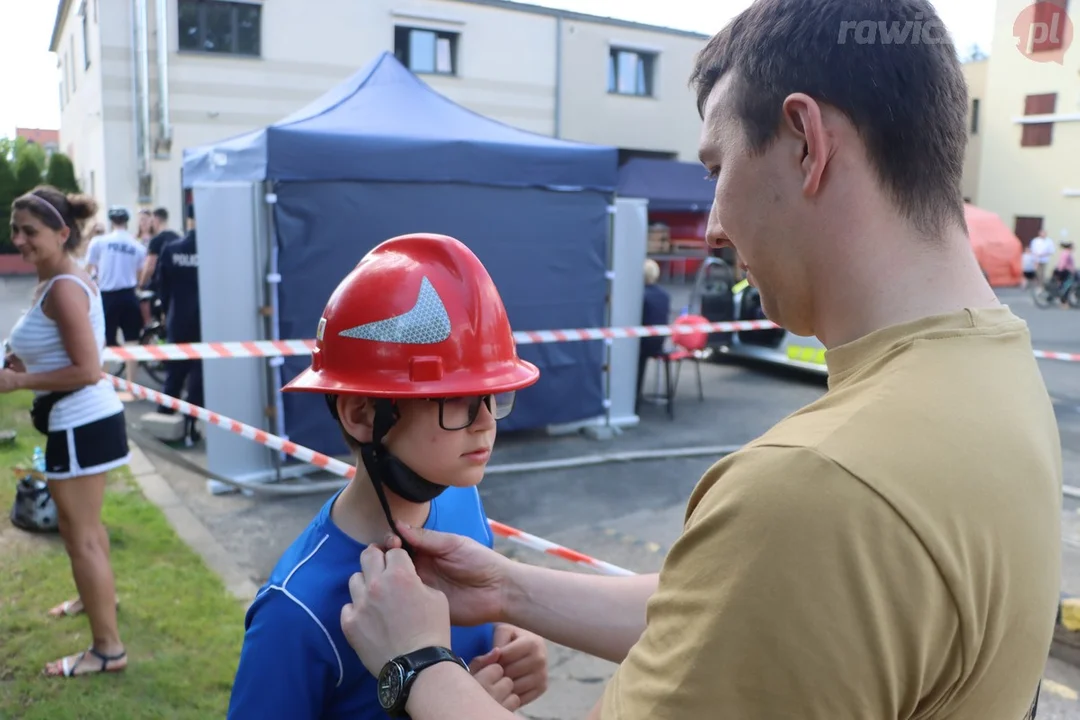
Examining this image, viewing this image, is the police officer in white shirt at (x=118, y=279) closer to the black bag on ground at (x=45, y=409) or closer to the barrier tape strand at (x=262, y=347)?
the barrier tape strand at (x=262, y=347)

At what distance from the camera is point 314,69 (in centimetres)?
2133

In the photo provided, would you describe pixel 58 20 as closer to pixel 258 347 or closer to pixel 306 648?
pixel 258 347

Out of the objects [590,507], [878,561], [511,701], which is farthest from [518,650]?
[590,507]

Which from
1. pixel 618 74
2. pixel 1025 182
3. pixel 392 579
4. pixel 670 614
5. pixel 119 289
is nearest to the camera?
pixel 670 614

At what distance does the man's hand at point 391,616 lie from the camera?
1272 mm

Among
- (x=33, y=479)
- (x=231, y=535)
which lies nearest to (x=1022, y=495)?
(x=231, y=535)

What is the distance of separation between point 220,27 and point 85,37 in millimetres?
4947

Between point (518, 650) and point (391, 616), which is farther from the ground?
point (391, 616)

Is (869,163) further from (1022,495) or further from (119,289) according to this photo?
(119,289)

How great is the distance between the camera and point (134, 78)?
19.0 meters

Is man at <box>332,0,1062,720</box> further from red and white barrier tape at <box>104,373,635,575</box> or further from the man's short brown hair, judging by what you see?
red and white barrier tape at <box>104,373,635,575</box>

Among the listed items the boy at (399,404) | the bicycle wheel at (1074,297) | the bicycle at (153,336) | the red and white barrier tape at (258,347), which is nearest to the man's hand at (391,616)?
the boy at (399,404)

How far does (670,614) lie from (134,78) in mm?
21476

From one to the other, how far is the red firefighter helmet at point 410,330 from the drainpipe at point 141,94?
66.2 ft
